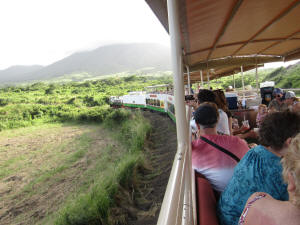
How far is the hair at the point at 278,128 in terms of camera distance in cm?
115

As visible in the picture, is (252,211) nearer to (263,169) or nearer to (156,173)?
(263,169)

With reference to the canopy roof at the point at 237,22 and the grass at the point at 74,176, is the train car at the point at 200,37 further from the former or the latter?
the grass at the point at 74,176

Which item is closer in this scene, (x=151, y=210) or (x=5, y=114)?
(x=151, y=210)

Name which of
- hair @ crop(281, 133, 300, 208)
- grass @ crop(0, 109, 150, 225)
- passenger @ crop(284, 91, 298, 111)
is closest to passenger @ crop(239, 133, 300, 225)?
hair @ crop(281, 133, 300, 208)

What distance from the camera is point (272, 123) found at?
4.02ft

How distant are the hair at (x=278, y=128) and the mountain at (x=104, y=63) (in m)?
148

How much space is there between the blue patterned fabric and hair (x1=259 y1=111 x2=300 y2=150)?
96mm

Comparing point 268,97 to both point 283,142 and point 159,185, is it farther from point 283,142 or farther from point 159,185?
point 283,142

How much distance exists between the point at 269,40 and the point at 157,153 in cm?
454

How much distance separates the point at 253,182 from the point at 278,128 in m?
0.40

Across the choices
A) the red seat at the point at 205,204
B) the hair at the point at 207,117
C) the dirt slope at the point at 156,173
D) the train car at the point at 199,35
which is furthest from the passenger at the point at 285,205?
the dirt slope at the point at 156,173

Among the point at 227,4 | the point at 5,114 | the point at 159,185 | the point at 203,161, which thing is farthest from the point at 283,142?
the point at 5,114

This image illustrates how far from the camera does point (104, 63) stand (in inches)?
6796

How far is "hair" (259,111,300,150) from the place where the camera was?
1146mm
